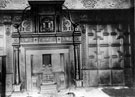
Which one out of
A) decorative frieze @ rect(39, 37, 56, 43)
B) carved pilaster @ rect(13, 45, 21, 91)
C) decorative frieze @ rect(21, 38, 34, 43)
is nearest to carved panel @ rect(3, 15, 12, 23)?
decorative frieze @ rect(21, 38, 34, 43)

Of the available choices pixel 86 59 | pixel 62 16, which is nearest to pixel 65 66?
pixel 86 59

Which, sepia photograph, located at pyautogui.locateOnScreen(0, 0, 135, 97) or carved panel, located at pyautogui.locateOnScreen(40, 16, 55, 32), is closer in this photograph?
sepia photograph, located at pyautogui.locateOnScreen(0, 0, 135, 97)

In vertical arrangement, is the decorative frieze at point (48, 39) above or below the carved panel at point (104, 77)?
above

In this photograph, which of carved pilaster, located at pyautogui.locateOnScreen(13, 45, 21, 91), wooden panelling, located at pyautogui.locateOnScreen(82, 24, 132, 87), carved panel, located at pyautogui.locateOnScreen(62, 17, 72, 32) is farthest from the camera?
wooden panelling, located at pyautogui.locateOnScreen(82, 24, 132, 87)

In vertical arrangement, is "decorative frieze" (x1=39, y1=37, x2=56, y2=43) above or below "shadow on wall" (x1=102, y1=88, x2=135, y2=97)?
above

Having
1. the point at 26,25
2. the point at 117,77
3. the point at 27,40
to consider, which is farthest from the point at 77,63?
the point at 26,25

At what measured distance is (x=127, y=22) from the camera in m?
5.70

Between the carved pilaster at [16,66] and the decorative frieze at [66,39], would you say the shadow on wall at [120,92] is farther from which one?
the carved pilaster at [16,66]

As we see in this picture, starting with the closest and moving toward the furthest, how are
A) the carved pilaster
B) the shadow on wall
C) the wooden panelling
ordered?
1. the shadow on wall
2. the carved pilaster
3. the wooden panelling

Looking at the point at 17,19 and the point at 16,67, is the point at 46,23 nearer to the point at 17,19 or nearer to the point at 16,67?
the point at 17,19

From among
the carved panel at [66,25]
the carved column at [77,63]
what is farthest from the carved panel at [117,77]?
the carved panel at [66,25]

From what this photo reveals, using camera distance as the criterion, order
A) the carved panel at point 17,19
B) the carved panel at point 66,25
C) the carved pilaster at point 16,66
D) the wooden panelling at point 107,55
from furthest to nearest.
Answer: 1. the wooden panelling at point 107,55
2. the carved panel at point 66,25
3. the carved panel at point 17,19
4. the carved pilaster at point 16,66

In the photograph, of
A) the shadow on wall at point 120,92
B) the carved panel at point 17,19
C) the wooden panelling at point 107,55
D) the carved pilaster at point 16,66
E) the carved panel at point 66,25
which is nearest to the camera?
the shadow on wall at point 120,92

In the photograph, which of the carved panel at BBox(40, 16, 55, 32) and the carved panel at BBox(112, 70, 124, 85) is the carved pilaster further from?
the carved panel at BBox(112, 70, 124, 85)
